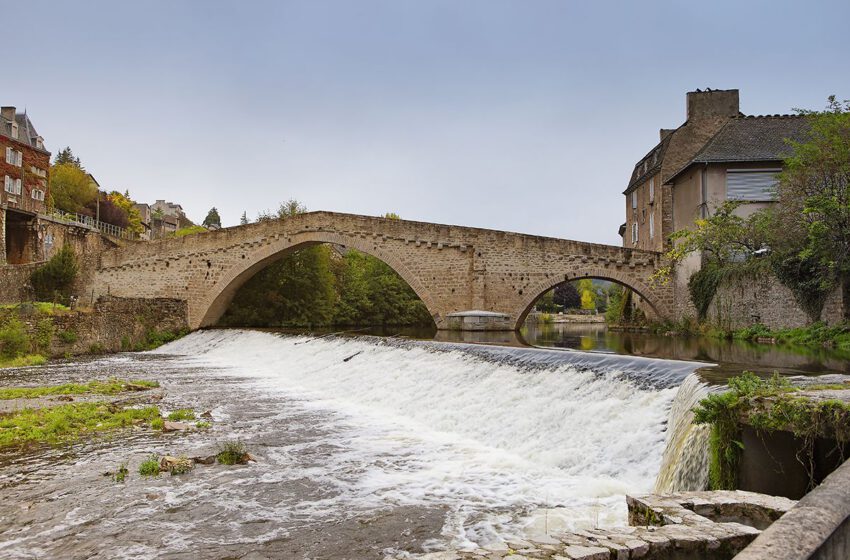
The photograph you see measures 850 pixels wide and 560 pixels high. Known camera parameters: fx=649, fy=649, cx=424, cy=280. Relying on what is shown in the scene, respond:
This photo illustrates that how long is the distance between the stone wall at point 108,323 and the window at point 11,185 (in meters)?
16.9

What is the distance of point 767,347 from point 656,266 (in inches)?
265

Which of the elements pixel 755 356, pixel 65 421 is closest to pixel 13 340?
pixel 65 421

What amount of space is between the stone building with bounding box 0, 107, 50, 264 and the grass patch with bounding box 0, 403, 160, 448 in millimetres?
28777

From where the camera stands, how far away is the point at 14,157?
118 feet

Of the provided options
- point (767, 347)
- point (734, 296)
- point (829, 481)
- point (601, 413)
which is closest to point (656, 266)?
point (734, 296)

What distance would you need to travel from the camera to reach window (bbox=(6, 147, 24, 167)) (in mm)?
35438

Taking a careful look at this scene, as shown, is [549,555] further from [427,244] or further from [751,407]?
[427,244]

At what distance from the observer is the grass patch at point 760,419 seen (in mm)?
3990

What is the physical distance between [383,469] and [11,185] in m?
37.7

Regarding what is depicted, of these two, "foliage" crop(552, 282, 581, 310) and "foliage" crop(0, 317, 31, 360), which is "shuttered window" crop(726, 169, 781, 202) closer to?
"foliage" crop(0, 317, 31, 360)

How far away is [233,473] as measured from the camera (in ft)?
20.0

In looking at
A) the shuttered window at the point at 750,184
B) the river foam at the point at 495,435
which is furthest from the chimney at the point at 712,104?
the river foam at the point at 495,435

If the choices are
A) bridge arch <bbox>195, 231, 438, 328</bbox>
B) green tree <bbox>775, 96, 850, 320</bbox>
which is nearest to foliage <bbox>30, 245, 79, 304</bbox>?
bridge arch <bbox>195, 231, 438, 328</bbox>

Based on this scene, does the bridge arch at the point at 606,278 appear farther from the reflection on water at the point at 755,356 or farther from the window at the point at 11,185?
the window at the point at 11,185
